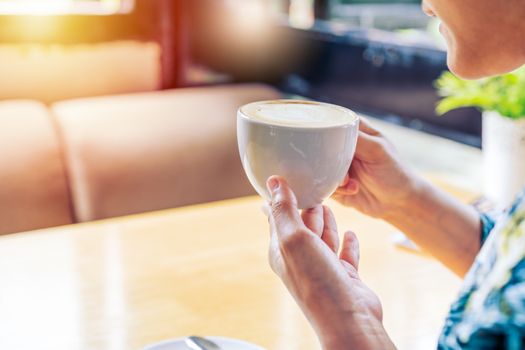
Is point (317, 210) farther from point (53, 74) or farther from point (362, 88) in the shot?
point (362, 88)

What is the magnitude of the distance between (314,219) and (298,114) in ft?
0.44

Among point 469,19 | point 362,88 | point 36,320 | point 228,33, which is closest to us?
point 469,19

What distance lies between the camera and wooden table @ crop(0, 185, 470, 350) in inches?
36.3

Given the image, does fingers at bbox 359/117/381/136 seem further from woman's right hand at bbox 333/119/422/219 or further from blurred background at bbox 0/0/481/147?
blurred background at bbox 0/0/481/147

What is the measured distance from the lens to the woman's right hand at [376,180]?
42.9 inches

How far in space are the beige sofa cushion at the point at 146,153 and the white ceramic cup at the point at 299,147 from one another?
105 cm

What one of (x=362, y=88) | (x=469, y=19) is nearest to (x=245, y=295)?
(x=469, y=19)

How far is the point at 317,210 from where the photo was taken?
844mm

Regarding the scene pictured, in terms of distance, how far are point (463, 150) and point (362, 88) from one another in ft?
3.38

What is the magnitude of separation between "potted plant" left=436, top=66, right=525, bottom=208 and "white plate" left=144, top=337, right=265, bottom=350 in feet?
2.75

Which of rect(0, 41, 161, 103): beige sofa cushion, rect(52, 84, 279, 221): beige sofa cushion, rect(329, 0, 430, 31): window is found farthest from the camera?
rect(329, 0, 430, 31): window

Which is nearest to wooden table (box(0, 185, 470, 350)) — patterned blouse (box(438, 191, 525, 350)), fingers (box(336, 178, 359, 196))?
fingers (box(336, 178, 359, 196))

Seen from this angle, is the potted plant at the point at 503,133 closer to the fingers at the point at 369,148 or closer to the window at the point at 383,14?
the fingers at the point at 369,148

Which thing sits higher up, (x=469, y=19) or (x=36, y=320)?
(x=469, y=19)
